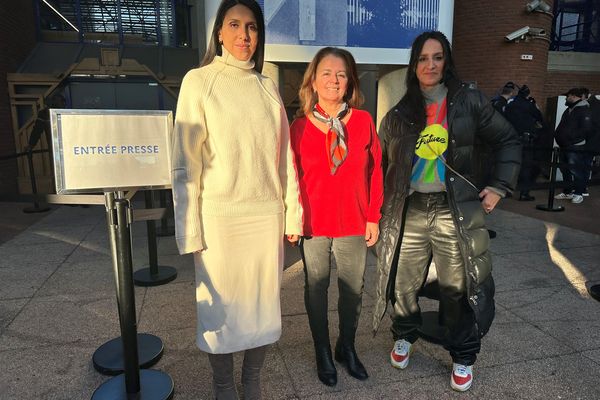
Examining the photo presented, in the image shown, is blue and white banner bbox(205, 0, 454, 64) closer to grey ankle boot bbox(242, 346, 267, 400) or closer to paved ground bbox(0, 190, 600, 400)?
paved ground bbox(0, 190, 600, 400)

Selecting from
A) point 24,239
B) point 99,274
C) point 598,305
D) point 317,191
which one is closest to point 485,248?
point 317,191

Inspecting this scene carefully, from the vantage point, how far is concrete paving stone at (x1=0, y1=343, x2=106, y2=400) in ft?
8.52

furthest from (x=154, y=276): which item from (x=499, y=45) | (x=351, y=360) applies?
(x=499, y=45)

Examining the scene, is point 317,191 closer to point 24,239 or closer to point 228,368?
point 228,368

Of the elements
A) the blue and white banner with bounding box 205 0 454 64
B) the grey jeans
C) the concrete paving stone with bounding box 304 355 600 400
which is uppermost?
the blue and white banner with bounding box 205 0 454 64

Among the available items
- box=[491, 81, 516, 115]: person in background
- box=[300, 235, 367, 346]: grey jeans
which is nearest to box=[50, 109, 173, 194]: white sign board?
box=[300, 235, 367, 346]: grey jeans

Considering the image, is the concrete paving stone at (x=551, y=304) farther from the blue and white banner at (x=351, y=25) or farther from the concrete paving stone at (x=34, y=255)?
the concrete paving stone at (x=34, y=255)

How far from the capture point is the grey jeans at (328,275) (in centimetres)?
256

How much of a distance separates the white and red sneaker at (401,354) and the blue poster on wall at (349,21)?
2.73 meters

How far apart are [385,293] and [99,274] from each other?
3113 millimetres

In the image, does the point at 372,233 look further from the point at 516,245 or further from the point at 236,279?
the point at 516,245

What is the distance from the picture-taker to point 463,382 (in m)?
2.60

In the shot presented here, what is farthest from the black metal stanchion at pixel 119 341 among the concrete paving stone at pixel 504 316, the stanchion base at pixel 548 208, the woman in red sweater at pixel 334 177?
the stanchion base at pixel 548 208

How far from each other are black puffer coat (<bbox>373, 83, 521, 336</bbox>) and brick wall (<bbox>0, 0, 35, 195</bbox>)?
835cm
